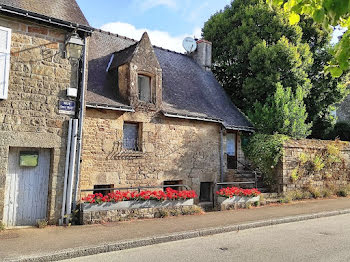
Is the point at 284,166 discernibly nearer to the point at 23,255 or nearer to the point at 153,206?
the point at 153,206

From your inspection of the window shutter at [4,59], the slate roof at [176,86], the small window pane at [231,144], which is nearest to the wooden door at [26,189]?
the window shutter at [4,59]

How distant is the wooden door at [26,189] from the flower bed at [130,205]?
109cm

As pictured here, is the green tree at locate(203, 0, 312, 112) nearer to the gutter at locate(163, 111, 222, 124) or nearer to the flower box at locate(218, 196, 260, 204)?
the gutter at locate(163, 111, 222, 124)

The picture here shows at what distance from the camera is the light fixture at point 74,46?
7936mm

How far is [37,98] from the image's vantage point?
772 cm

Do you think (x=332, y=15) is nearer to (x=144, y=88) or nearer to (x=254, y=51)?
(x=144, y=88)

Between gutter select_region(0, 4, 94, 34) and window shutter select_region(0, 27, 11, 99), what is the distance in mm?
443

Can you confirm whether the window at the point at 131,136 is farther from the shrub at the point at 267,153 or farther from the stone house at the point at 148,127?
the shrub at the point at 267,153

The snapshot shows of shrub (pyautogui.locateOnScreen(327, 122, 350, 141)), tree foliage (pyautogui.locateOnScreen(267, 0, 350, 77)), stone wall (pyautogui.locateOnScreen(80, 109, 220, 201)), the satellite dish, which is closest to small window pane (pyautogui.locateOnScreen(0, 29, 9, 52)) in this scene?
stone wall (pyautogui.locateOnScreen(80, 109, 220, 201))

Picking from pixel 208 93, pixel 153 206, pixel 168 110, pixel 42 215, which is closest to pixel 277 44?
pixel 208 93

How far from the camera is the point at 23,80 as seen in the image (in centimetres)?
757

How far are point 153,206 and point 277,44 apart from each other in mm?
10354

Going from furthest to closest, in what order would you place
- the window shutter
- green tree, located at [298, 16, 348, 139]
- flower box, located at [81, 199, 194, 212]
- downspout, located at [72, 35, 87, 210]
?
1. green tree, located at [298, 16, 348, 139]
2. downspout, located at [72, 35, 87, 210]
3. flower box, located at [81, 199, 194, 212]
4. the window shutter

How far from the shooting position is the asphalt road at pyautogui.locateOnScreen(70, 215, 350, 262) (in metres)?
5.54
